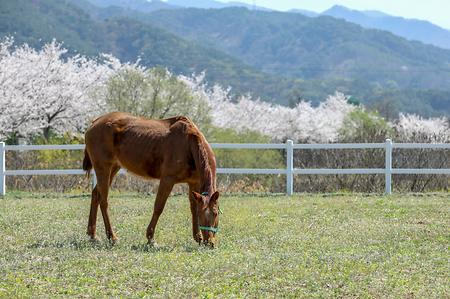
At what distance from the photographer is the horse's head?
31.8 feet

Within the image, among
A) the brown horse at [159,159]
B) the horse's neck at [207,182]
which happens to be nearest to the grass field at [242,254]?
the brown horse at [159,159]

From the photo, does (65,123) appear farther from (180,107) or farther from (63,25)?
(63,25)

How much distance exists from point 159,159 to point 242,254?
1.98m

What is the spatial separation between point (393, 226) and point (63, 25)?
4768 inches

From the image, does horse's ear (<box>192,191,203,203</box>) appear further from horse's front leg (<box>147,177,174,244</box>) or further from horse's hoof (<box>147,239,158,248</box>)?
horse's hoof (<box>147,239,158,248</box>)

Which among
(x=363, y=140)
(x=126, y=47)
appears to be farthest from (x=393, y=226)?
(x=126, y=47)

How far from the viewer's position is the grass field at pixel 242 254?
7691mm

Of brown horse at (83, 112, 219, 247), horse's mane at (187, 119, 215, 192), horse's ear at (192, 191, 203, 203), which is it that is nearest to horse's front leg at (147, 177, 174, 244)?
brown horse at (83, 112, 219, 247)

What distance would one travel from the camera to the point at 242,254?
9414 millimetres

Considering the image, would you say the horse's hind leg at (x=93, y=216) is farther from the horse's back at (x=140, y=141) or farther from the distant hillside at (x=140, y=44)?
the distant hillside at (x=140, y=44)

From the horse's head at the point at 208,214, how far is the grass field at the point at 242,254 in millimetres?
243

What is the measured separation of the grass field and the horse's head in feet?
0.80

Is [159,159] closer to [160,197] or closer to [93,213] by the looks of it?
[160,197]

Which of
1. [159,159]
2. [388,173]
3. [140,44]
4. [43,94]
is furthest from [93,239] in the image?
[140,44]
